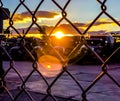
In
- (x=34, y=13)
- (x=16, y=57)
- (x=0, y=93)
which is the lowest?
(x=16, y=57)

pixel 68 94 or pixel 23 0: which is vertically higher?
pixel 23 0

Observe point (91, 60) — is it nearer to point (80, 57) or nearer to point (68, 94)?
point (80, 57)

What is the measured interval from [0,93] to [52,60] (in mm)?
17696

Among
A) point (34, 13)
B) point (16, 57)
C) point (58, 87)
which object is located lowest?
point (16, 57)

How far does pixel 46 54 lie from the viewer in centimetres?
2583

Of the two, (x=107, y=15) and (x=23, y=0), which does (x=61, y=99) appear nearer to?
(x=23, y=0)

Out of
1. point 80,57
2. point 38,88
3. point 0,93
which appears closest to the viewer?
point 0,93

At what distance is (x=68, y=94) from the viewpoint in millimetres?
8617

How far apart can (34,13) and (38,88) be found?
7303mm

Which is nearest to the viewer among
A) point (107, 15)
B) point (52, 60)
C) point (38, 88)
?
point (107, 15)

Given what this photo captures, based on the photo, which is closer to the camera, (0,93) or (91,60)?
(0,93)

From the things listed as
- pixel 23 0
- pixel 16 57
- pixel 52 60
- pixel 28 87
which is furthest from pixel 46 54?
pixel 23 0

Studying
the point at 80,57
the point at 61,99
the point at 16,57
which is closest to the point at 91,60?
the point at 80,57

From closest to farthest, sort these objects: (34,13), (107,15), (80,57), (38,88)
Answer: (107,15)
(34,13)
(38,88)
(80,57)
